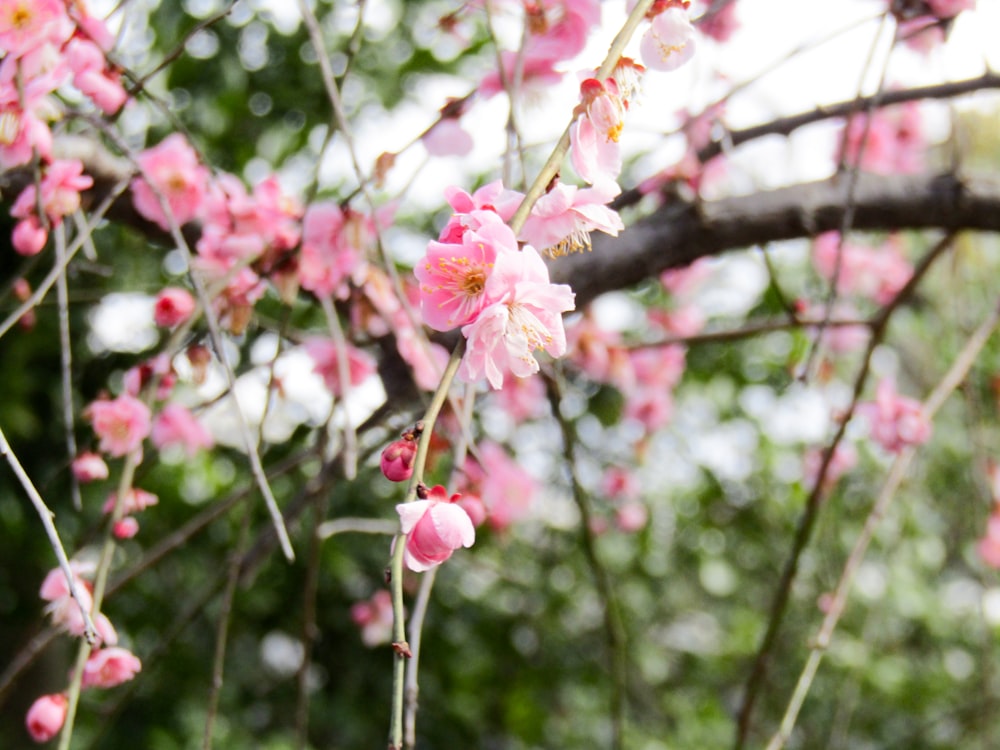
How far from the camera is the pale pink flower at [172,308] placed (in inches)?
40.5

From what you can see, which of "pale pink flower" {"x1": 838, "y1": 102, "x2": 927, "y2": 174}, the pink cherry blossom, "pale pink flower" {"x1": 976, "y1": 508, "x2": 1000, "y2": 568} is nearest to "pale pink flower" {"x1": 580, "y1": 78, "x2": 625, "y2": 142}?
the pink cherry blossom

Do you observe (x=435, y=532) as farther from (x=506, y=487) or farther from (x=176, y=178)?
(x=506, y=487)

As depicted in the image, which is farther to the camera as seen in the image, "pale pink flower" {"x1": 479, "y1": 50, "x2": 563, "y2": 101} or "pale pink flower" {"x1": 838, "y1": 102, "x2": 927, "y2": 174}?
"pale pink flower" {"x1": 838, "y1": 102, "x2": 927, "y2": 174}

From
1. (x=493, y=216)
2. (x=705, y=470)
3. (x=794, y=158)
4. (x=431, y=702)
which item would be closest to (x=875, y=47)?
(x=794, y=158)

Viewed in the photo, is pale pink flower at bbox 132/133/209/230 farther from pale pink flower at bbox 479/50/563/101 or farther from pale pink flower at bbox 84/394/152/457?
pale pink flower at bbox 479/50/563/101

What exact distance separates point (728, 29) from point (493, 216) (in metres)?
1.16

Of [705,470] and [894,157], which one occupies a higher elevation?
[894,157]

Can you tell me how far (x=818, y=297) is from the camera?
1.96 meters

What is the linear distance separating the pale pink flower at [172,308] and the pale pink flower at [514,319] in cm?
58

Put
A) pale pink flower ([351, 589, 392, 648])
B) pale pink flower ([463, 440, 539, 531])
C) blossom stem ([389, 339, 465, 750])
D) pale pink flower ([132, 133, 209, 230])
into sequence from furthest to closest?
pale pink flower ([463, 440, 539, 531]), pale pink flower ([351, 589, 392, 648]), pale pink flower ([132, 133, 209, 230]), blossom stem ([389, 339, 465, 750])

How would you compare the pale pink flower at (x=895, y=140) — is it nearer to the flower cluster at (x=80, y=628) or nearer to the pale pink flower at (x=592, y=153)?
the pale pink flower at (x=592, y=153)

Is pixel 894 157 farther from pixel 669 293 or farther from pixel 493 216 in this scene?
pixel 493 216

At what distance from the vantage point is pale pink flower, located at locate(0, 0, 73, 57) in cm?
79

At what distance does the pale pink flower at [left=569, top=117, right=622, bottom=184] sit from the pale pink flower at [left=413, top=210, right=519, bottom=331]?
7cm
